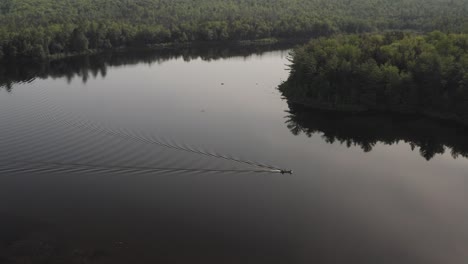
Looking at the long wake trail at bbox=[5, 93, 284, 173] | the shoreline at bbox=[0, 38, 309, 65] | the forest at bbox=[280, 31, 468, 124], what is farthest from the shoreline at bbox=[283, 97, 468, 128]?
the shoreline at bbox=[0, 38, 309, 65]

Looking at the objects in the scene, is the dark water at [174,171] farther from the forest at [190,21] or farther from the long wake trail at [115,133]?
the forest at [190,21]

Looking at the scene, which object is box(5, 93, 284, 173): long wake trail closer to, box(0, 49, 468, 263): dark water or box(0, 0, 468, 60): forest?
box(0, 49, 468, 263): dark water

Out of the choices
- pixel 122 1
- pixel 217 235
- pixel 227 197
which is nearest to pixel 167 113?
pixel 227 197

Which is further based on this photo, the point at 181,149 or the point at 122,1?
the point at 122,1

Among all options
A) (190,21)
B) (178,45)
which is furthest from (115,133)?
(190,21)

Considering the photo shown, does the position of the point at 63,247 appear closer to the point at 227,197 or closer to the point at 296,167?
the point at 227,197

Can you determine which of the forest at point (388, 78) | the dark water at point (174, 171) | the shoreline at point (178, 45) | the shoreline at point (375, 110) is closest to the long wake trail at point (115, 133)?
the dark water at point (174, 171)
